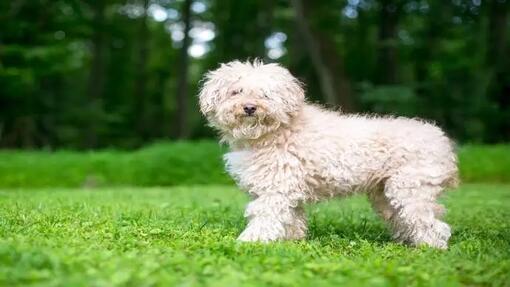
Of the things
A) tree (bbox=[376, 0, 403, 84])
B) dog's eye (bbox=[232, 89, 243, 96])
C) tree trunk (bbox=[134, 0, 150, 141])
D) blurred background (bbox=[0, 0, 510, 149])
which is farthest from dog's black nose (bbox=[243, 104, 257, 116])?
tree trunk (bbox=[134, 0, 150, 141])

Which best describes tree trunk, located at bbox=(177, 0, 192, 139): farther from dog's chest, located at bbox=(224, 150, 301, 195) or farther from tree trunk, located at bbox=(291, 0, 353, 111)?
dog's chest, located at bbox=(224, 150, 301, 195)

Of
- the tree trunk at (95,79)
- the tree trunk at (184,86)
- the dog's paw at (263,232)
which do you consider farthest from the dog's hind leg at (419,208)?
the tree trunk at (184,86)

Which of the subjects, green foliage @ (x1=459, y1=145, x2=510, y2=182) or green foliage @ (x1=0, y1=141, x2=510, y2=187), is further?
green foliage @ (x1=459, y1=145, x2=510, y2=182)

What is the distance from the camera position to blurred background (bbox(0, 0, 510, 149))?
2139 cm

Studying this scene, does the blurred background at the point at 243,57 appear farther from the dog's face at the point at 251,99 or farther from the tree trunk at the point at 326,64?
the dog's face at the point at 251,99

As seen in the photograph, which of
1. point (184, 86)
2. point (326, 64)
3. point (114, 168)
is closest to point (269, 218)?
point (114, 168)

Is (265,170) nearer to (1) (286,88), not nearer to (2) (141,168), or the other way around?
(1) (286,88)

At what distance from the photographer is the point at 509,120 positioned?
21.7 meters

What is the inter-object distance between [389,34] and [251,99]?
2005 cm

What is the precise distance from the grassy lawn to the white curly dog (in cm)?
31

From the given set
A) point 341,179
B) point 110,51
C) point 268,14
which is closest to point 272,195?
point 341,179

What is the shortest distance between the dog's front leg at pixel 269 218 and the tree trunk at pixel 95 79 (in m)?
21.1

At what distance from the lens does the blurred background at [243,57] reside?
70.2 feet

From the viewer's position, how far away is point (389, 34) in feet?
84.5
